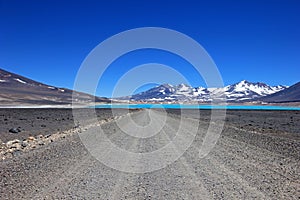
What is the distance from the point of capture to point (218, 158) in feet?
39.2

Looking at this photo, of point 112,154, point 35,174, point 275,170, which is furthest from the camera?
point 112,154

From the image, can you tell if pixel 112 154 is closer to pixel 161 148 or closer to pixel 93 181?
pixel 161 148

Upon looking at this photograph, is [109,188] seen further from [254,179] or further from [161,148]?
[161,148]

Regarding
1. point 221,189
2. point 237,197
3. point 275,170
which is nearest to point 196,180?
point 221,189

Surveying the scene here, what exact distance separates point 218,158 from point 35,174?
610cm

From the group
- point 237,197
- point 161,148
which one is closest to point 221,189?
point 237,197

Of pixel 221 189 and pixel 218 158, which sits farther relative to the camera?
pixel 218 158

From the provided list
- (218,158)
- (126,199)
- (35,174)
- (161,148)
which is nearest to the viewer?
(126,199)

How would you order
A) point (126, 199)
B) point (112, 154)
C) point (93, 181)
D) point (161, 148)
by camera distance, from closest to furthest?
point (126, 199) < point (93, 181) < point (112, 154) < point (161, 148)

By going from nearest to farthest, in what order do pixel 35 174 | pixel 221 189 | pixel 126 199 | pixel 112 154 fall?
pixel 126 199
pixel 221 189
pixel 35 174
pixel 112 154

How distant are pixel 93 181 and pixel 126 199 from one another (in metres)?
1.74

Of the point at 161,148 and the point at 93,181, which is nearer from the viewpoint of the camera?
the point at 93,181

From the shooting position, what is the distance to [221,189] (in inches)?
297

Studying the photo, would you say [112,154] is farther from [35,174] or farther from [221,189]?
[221,189]
